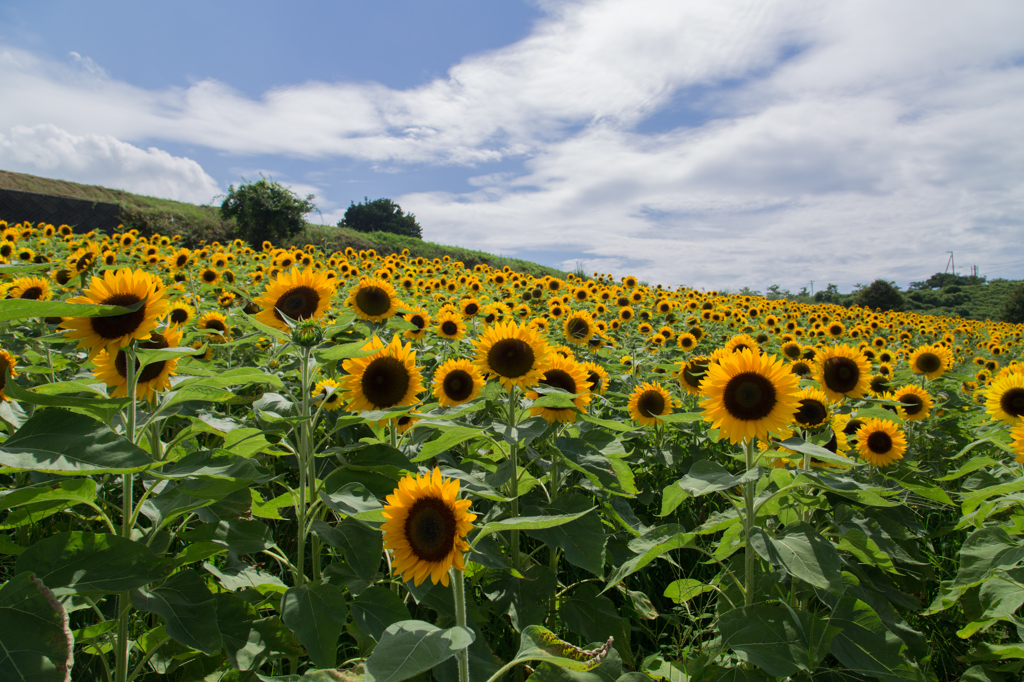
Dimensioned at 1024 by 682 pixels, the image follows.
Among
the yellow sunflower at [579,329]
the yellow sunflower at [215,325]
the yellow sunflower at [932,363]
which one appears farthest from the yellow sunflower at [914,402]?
the yellow sunflower at [215,325]

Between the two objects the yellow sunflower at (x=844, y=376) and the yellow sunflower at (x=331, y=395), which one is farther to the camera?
the yellow sunflower at (x=844, y=376)

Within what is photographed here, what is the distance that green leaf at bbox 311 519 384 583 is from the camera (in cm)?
169

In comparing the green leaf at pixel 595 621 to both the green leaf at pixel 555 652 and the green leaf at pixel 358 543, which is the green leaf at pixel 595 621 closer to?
the green leaf at pixel 555 652

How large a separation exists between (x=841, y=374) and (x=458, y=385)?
96.8 inches

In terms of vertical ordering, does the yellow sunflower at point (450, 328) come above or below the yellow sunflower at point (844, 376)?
below

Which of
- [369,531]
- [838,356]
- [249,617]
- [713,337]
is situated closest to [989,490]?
[838,356]

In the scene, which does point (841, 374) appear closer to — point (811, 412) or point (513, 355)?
point (811, 412)

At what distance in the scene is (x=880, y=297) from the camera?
30906 millimetres

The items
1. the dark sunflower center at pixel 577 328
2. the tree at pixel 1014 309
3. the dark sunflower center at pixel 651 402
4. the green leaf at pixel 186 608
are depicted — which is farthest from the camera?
the tree at pixel 1014 309

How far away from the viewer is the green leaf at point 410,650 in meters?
1.16

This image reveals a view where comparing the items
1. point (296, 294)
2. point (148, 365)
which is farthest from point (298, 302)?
point (148, 365)

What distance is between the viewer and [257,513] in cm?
204

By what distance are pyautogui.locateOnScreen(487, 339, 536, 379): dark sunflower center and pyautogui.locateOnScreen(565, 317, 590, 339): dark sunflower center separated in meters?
2.97

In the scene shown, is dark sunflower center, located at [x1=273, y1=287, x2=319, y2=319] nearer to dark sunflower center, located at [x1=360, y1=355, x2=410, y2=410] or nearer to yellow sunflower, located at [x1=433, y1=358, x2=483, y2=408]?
dark sunflower center, located at [x1=360, y1=355, x2=410, y2=410]
